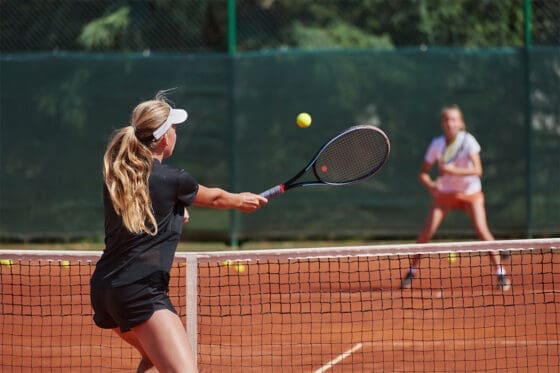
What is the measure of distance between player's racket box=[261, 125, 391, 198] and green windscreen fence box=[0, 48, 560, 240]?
5.14 meters

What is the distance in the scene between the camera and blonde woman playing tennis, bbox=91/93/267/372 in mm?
3490

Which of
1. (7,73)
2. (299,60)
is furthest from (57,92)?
(299,60)

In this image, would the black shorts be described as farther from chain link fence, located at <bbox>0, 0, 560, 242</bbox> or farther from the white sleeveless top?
chain link fence, located at <bbox>0, 0, 560, 242</bbox>

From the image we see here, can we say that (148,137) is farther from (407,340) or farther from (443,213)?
(443,213)

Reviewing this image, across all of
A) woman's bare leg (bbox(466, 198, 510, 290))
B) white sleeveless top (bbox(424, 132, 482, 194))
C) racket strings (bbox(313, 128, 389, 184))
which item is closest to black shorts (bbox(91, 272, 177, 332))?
racket strings (bbox(313, 128, 389, 184))

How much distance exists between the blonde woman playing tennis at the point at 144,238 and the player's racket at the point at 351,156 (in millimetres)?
1323

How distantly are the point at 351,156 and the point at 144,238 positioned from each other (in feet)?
5.84

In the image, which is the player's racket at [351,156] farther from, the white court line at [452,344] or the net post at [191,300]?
the white court line at [452,344]

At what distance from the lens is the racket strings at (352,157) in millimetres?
4938

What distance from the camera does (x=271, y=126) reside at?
10297 millimetres

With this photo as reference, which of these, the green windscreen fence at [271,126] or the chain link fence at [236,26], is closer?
the green windscreen fence at [271,126]

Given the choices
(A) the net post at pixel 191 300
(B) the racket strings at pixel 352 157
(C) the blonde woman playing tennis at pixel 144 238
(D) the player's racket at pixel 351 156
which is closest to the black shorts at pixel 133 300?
(C) the blonde woman playing tennis at pixel 144 238

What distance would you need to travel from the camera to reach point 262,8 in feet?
40.8

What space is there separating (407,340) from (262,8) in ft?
24.0
